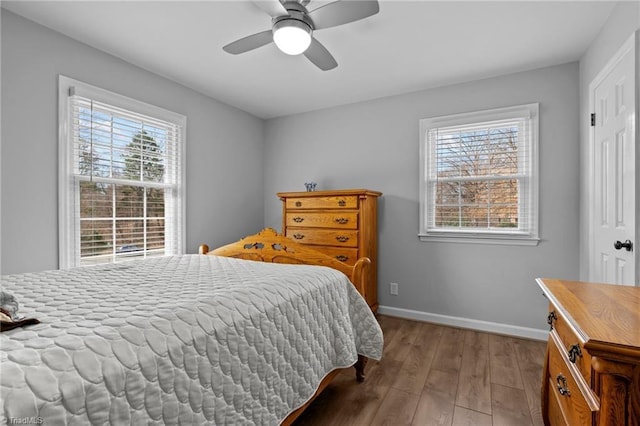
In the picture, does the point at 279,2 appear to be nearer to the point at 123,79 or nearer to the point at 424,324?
the point at 123,79

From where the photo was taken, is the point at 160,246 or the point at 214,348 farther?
the point at 160,246

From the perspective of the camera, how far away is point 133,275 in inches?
68.5

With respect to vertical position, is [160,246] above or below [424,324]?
above

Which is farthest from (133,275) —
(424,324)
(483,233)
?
(483,233)

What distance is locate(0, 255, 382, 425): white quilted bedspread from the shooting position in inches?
29.1

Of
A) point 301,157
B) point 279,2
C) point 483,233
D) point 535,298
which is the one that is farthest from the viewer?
point 301,157

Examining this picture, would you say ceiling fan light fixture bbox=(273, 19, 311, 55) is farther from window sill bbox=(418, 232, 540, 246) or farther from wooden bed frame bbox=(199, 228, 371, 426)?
window sill bbox=(418, 232, 540, 246)

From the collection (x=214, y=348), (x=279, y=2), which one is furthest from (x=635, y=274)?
(x=279, y=2)

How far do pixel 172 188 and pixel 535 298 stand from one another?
3.69 m

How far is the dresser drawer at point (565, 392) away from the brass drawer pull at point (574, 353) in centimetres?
6

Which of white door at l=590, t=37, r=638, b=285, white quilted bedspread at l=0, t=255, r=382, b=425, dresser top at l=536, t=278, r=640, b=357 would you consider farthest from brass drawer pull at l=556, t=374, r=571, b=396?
white door at l=590, t=37, r=638, b=285

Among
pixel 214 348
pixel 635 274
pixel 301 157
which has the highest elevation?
pixel 301 157

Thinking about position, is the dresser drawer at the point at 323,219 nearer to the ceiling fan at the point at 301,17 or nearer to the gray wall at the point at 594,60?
the ceiling fan at the point at 301,17

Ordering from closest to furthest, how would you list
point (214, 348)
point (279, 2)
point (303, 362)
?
point (214, 348) < point (303, 362) < point (279, 2)
